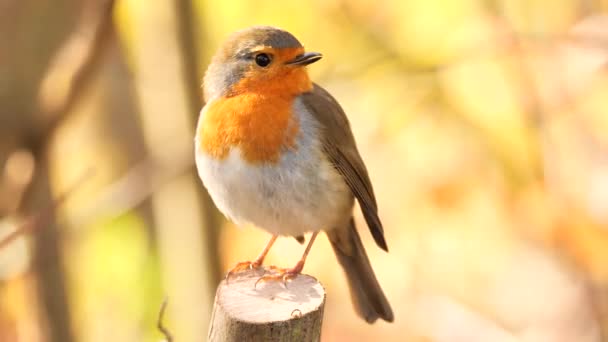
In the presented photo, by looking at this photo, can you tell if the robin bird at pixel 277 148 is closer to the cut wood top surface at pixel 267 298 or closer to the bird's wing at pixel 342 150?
the bird's wing at pixel 342 150

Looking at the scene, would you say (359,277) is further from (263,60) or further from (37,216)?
(37,216)

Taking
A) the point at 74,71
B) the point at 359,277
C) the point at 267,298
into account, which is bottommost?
the point at 359,277

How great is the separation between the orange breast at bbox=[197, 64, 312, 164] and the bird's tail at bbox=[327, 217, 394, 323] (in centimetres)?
64

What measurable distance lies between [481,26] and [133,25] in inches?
71.0

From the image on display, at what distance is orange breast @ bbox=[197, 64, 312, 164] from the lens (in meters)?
3.50

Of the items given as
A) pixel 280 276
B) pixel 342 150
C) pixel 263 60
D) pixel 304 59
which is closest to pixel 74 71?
pixel 263 60

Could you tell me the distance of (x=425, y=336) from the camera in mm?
5891

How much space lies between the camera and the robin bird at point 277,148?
351cm

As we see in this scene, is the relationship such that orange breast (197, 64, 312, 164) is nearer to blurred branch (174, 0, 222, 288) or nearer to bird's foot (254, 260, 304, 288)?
bird's foot (254, 260, 304, 288)

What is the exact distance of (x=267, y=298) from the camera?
9.27ft

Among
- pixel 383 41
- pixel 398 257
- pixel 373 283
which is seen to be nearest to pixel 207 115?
pixel 373 283

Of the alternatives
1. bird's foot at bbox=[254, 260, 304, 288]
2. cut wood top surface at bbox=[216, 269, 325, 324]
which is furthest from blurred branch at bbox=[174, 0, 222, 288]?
cut wood top surface at bbox=[216, 269, 325, 324]

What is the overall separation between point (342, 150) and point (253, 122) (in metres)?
0.42

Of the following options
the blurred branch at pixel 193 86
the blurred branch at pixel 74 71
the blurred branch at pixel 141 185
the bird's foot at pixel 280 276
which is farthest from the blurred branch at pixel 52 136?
the bird's foot at pixel 280 276
